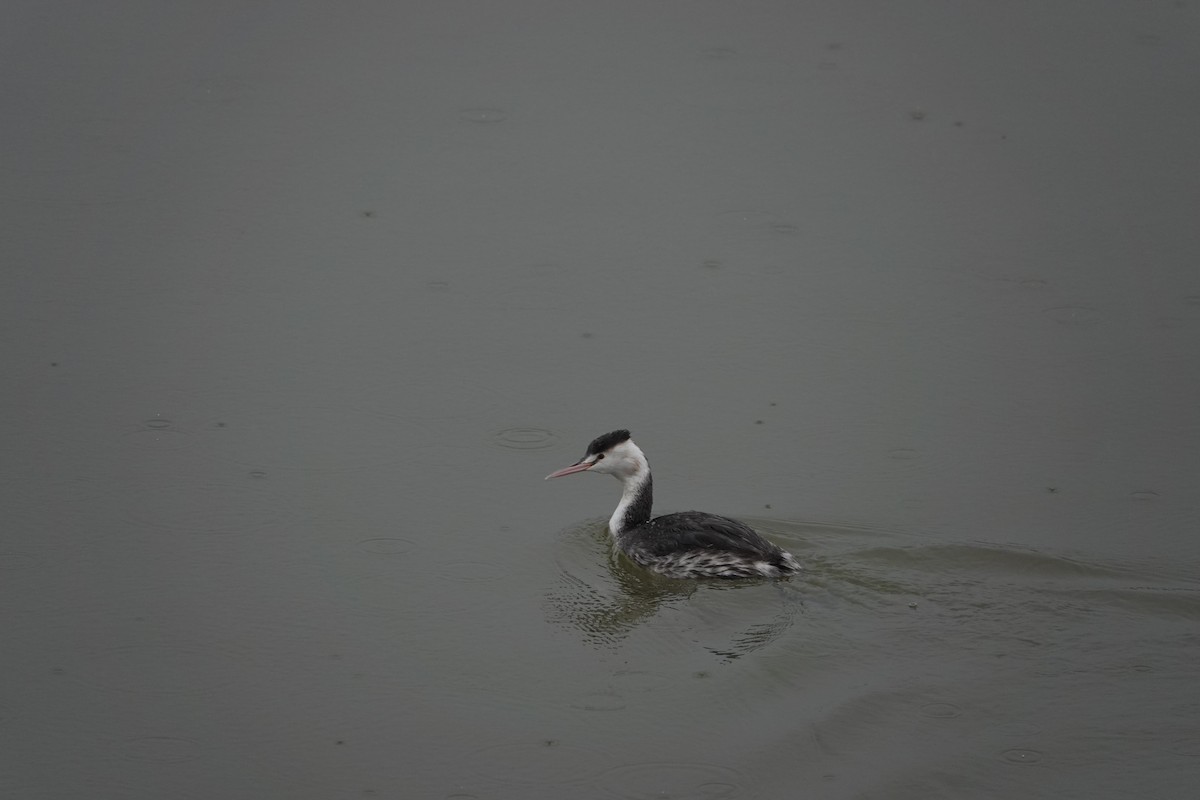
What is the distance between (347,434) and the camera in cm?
734

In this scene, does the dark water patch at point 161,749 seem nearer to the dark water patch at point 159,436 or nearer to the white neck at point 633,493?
the dark water patch at point 159,436

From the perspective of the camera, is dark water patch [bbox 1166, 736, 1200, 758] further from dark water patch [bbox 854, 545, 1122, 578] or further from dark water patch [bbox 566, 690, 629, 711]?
dark water patch [bbox 566, 690, 629, 711]

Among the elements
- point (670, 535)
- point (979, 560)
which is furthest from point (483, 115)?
point (979, 560)

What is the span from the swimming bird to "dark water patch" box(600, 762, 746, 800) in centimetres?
174

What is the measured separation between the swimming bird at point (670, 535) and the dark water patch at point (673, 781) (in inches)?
68.3

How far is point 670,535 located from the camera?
22.9ft

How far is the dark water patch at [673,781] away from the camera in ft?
16.2

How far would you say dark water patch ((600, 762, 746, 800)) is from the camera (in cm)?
493

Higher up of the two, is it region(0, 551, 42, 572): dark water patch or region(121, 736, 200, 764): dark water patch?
region(0, 551, 42, 572): dark water patch

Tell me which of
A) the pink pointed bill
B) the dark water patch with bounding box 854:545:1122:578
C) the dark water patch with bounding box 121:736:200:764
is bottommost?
the dark water patch with bounding box 121:736:200:764

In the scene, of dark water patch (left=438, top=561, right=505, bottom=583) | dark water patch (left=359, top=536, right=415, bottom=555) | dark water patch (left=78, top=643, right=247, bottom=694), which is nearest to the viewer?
dark water patch (left=78, top=643, right=247, bottom=694)

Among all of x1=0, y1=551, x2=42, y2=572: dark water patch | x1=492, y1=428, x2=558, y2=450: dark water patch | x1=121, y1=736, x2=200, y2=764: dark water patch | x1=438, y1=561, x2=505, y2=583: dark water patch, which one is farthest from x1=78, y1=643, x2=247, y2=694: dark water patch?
x1=492, y1=428, x2=558, y2=450: dark water patch

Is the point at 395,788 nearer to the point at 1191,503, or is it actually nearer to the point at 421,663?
the point at 421,663

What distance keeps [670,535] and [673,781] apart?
2086 millimetres
